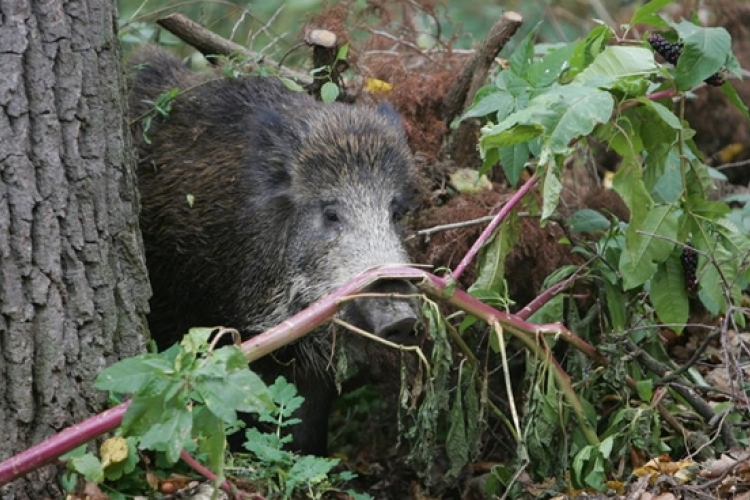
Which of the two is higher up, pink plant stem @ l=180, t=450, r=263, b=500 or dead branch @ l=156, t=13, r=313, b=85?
dead branch @ l=156, t=13, r=313, b=85

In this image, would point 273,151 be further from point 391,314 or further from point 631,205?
point 631,205

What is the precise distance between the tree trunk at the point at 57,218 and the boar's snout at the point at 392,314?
817 mm

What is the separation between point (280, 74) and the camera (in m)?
4.89

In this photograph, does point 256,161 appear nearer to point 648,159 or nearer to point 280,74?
point 280,74

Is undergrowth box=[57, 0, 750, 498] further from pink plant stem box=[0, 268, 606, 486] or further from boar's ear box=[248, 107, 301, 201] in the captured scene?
boar's ear box=[248, 107, 301, 201]

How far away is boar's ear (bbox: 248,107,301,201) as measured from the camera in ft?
15.7

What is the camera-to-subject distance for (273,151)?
4.79m

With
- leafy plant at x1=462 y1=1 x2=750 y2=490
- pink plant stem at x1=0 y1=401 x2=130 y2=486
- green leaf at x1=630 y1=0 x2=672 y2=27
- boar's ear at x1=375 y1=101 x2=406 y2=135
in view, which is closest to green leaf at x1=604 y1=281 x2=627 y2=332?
leafy plant at x1=462 y1=1 x2=750 y2=490

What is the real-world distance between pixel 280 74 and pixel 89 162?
1.49m

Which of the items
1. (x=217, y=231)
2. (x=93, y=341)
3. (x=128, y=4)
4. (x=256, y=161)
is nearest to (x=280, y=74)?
(x=256, y=161)

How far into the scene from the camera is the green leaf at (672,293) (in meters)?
4.08

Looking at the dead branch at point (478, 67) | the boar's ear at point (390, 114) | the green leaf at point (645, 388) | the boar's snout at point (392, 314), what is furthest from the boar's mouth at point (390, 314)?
the dead branch at point (478, 67)

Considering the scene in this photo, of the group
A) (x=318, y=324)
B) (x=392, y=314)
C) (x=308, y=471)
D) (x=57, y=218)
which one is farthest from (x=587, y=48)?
(x=57, y=218)

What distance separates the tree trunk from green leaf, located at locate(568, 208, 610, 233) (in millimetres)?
1748
